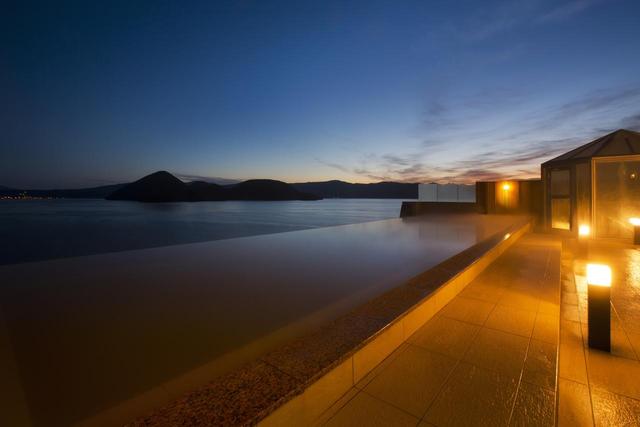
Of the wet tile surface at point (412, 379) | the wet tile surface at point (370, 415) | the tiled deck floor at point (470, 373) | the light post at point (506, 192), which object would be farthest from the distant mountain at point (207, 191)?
the wet tile surface at point (370, 415)

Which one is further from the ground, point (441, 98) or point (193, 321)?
point (441, 98)

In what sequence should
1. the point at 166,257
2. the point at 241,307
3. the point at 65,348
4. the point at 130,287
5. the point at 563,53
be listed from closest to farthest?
the point at 65,348, the point at 241,307, the point at 130,287, the point at 166,257, the point at 563,53

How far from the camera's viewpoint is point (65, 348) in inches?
81.0

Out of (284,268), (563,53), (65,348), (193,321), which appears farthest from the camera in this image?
(563,53)

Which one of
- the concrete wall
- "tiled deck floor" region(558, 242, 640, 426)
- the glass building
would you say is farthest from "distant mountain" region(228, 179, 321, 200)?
"tiled deck floor" region(558, 242, 640, 426)

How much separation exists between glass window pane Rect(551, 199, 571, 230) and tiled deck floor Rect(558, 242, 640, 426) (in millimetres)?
5353

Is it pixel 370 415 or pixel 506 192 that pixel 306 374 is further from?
pixel 506 192

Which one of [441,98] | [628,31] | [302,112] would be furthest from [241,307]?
[302,112]

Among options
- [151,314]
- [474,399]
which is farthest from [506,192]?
[151,314]

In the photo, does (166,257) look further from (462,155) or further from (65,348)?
(462,155)

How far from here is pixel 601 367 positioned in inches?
74.3

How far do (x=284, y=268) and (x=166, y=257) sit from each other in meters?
2.51

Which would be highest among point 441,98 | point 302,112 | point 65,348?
point 302,112

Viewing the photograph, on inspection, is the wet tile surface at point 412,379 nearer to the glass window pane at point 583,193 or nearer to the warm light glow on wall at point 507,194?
the glass window pane at point 583,193
